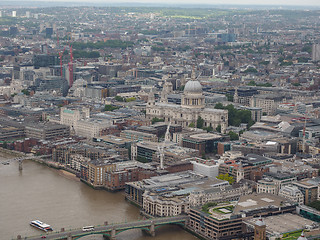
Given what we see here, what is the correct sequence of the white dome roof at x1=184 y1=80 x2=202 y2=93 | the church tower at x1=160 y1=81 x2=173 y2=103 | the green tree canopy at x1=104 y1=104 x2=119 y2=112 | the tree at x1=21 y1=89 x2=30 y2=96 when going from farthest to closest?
the tree at x1=21 y1=89 x2=30 y2=96, the church tower at x1=160 y1=81 x2=173 y2=103, the green tree canopy at x1=104 y1=104 x2=119 y2=112, the white dome roof at x1=184 y1=80 x2=202 y2=93

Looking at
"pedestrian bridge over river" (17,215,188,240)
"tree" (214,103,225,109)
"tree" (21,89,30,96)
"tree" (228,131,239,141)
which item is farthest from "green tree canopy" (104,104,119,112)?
"pedestrian bridge over river" (17,215,188,240)

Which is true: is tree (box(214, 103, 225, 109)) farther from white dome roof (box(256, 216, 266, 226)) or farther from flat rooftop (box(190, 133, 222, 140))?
white dome roof (box(256, 216, 266, 226))

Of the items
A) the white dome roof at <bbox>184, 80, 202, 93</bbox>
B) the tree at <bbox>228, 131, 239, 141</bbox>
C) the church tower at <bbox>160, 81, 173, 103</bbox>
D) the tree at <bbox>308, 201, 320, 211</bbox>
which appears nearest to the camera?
the tree at <bbox>308, 201, 320, 211</bbox>

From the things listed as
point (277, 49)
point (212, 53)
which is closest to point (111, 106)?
point (212, 53)

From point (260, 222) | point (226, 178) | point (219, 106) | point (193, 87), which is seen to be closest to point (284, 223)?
point (260, 222)

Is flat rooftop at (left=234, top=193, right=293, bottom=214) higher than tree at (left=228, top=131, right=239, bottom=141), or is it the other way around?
flat rooftop at (left=234, top=193, right=293, bottom=214)
